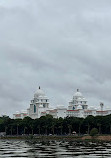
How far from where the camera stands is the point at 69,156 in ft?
232

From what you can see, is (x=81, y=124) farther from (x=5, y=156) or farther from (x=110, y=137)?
A: (x=5, y=156)

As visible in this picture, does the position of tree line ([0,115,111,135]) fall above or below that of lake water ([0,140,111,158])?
above

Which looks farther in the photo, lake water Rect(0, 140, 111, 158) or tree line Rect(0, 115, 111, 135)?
tree line Rect(0, 115, 111, 135)

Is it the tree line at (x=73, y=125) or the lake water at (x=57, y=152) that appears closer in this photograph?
the lake water at (x=57, y=152)

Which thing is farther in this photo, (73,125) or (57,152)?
(73,125)

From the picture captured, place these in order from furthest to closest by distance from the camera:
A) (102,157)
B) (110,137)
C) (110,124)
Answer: (110,124)
(110,137)
(102,157)

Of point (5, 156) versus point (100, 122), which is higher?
point (100, 122)

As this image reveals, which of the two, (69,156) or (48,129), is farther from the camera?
(48,129)

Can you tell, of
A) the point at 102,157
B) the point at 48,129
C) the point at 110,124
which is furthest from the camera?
the point at 48,129

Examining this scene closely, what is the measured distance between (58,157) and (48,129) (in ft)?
419

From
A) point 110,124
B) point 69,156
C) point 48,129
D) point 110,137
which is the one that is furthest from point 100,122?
point 69,156

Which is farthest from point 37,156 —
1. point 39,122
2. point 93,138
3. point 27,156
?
point 39,122

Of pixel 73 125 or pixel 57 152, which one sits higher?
pixel 73 125

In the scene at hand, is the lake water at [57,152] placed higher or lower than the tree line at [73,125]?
lower
